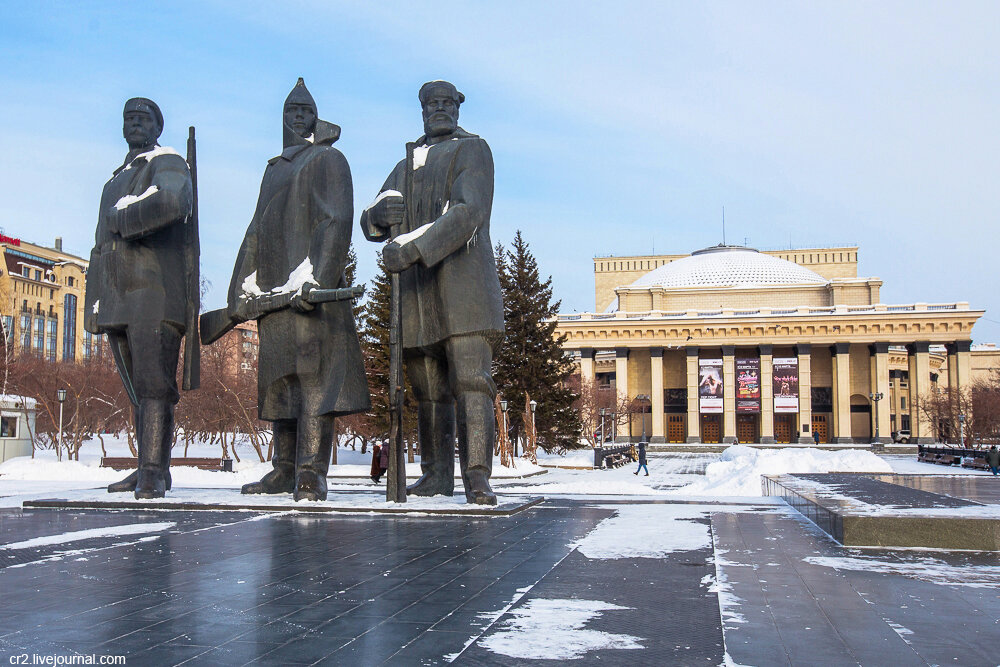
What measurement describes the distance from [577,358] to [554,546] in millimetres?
70106

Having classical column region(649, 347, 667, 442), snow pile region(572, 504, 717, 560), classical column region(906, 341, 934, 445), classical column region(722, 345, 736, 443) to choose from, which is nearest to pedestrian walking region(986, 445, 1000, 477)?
snow pile region(572, 504, 717, 560)

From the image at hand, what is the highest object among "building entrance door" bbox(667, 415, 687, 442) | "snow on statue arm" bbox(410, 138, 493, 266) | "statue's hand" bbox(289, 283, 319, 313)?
"snow on statue arm" bbox(410, 138, 493, 266)

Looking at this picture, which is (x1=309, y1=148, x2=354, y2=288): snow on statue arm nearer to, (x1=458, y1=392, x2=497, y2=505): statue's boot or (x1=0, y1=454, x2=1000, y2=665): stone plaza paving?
(x1=458, y1=392, x2=497, y2=505): statue's boot

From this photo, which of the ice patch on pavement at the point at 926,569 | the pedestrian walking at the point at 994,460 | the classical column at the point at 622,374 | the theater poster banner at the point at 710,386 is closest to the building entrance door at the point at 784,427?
the theater poster banner at the point at 710,386

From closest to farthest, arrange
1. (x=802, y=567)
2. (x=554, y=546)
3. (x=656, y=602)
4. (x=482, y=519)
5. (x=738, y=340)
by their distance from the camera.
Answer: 1. (x=656, y=602)
2. (x=802, y=567)
3. (x=554, y=546)
4. (x=482, y=519)
5. (x=738, y=340)

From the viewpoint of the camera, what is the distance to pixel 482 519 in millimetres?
6902

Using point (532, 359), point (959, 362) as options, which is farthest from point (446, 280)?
point (959, 362)

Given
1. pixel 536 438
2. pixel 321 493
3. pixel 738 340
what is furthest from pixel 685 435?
pixel 321 493

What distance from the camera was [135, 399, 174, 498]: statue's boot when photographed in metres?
7.93

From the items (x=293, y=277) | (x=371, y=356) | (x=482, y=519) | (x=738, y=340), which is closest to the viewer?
(x=482, y=519)

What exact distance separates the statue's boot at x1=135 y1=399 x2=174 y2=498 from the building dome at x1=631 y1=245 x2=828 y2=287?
77.7m

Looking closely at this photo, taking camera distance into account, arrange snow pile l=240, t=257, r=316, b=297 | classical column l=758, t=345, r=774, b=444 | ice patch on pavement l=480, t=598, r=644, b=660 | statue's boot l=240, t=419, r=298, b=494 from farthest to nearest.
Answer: classical column l=758, t=345, r=774, b=444 → statue's boot l=240, t=419, r=298, b=494 → snow pile l=240, t=257, r=316, b=297 → ice patch on pavement l=480, t=598, r=644, b=660

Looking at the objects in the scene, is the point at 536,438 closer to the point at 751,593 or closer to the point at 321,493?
the point at 321,493

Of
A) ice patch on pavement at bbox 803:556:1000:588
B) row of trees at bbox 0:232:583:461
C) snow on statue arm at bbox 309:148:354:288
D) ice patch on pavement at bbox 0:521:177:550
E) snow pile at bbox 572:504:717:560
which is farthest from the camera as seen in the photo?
row of trees at bbox 0:232:583:461
